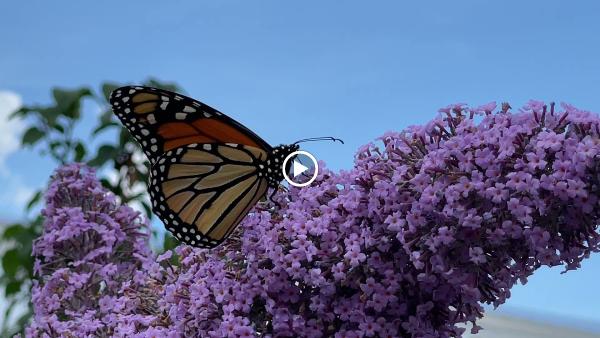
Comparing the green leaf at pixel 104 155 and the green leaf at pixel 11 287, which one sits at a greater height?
the green leaf at pixel 104 155

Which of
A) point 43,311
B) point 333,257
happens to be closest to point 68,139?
point 43,311

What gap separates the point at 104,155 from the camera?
401 centimetres

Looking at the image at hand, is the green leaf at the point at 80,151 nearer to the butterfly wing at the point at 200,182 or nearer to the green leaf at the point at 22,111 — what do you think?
the green leaf at the point at 22,111

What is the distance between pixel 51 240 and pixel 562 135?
1917 millimetres

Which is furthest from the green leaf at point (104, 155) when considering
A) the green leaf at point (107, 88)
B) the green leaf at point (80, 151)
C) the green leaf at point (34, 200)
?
the green leaf at point (34, 200)

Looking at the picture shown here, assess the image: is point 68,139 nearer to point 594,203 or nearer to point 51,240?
point 51,240

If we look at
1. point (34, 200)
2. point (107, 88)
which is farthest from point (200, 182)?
point (34, 200)

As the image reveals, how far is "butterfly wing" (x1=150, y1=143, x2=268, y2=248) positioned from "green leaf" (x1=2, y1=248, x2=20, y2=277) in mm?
2126

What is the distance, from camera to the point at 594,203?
1.70m

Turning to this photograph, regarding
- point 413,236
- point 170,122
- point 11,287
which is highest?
point 11,287

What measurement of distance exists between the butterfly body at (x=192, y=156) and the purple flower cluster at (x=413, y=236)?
14 centimetres

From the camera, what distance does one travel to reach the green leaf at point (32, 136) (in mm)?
4141
